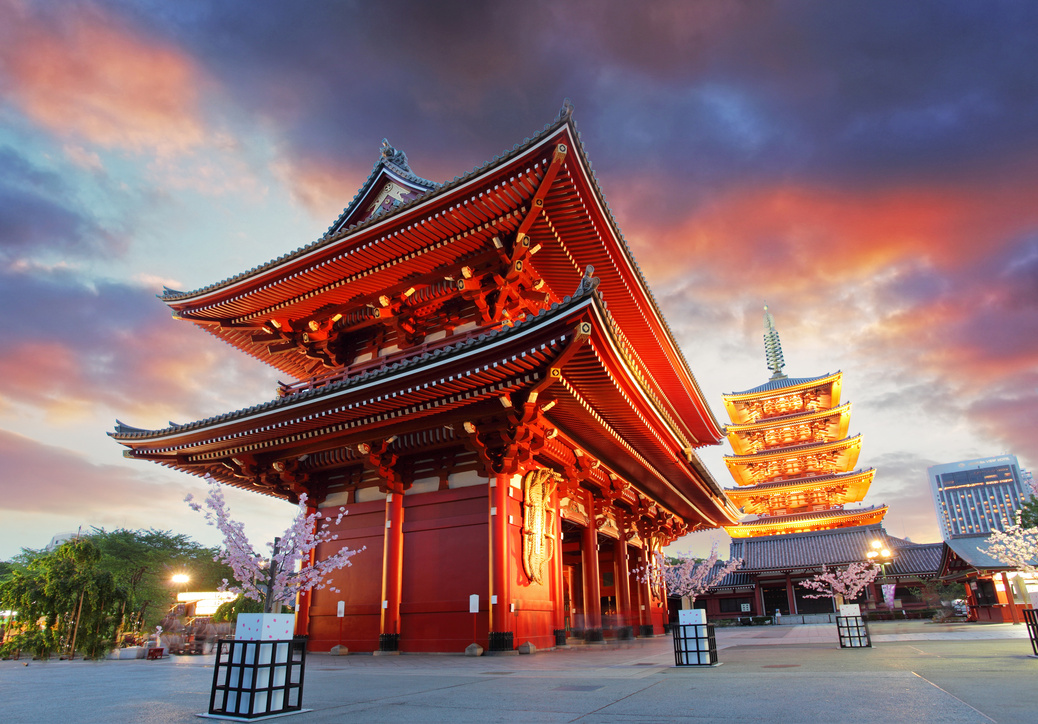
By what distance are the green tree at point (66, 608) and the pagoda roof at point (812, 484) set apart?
47.9m

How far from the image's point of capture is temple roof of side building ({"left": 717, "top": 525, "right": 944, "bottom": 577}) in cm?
4719

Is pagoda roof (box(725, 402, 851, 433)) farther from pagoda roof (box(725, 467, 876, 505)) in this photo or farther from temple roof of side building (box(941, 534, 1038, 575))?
temple roof of side building (box(941, 534, 1038, 575))

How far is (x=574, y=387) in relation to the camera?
575 inches

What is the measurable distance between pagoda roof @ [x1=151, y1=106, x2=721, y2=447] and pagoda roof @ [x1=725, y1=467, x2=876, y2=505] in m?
39.5

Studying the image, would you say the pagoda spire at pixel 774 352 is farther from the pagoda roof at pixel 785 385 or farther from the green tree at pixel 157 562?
the green tree at pixel 157 562

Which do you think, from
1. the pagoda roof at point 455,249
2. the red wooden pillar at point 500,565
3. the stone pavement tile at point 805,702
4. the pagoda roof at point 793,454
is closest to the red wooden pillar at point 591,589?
the red wooden pillar at point 500,565

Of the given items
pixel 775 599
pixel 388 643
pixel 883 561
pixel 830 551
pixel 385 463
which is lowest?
pixel 775 599

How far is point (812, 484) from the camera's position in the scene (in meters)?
53.8

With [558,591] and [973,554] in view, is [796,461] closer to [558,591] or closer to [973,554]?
[973,554]

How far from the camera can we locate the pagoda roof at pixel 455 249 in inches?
585

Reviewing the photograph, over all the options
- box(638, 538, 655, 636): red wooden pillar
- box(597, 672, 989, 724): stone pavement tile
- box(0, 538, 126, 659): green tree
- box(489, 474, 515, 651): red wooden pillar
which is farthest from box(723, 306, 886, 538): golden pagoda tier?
box(597, 672, 989, 724): stone pavement tile

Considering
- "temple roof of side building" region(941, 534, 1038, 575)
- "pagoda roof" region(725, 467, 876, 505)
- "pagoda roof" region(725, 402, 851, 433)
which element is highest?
"pagoda roof" region(725, 402, 851, 433)

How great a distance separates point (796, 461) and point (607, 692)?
2124 inches

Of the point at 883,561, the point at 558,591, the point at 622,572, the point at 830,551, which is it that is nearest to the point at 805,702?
the point at 558,591
